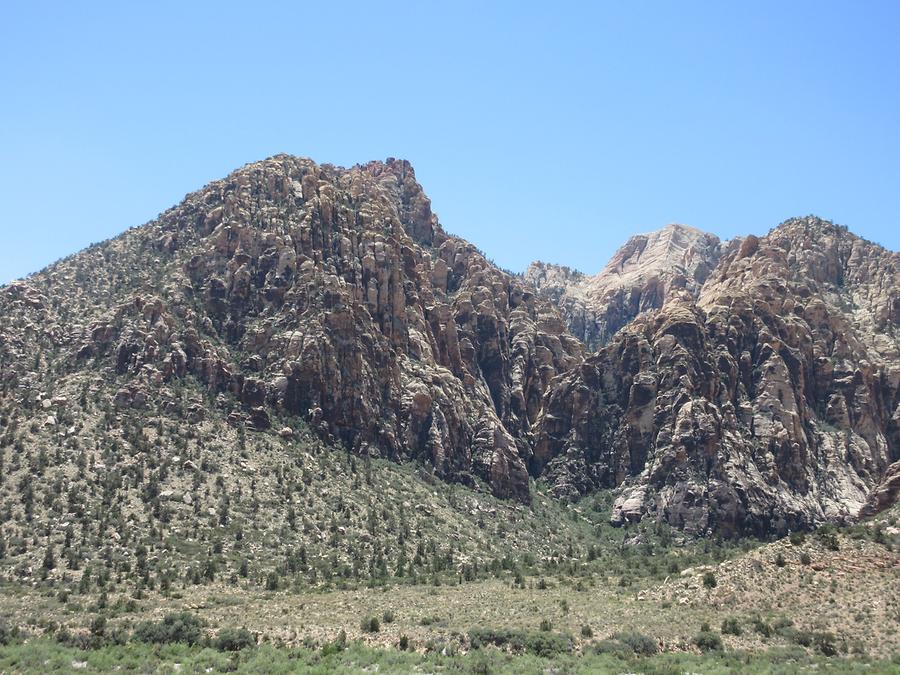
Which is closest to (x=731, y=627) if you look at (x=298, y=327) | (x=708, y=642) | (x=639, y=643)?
(x=708, y=642)

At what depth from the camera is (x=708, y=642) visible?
4528 centimetres

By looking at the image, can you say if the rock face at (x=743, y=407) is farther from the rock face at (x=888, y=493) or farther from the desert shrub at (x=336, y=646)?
the desert shrub at (x=336, y=646)

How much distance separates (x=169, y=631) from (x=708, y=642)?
33249 millimetres

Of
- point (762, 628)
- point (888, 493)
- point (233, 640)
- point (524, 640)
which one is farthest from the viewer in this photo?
point (888, 493)

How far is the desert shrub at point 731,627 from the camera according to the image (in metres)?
47.3

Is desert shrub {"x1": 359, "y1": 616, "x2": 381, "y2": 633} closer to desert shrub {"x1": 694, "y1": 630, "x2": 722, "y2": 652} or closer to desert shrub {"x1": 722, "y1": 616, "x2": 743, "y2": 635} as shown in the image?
desert shrub {"x1": 694, "y1": 630, "x2": 722, "y2": 652}

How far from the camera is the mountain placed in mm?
86875

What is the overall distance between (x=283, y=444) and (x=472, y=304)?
228 feet

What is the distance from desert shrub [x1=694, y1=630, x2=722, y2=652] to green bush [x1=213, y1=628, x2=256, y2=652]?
2728cm

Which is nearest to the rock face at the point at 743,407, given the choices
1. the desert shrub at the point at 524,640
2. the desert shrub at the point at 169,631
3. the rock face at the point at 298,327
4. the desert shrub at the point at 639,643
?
the rock face at the point at 298,327

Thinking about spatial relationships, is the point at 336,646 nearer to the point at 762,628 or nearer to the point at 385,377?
the point at 762,628

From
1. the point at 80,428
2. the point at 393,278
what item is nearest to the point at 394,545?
the point at 80,428

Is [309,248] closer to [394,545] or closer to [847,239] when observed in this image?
[394,545]

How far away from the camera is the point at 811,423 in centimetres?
13812
